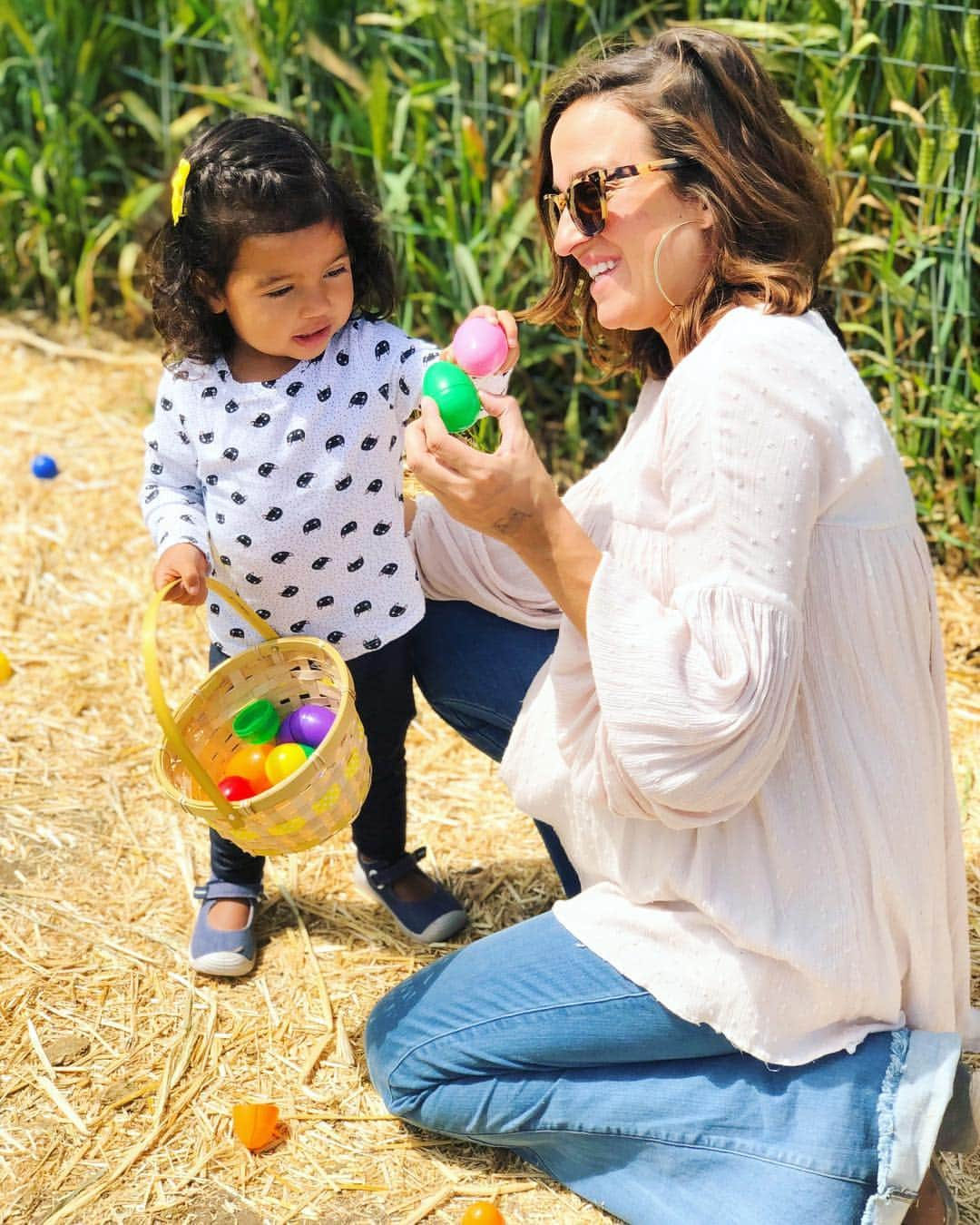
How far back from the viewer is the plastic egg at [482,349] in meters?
2.14

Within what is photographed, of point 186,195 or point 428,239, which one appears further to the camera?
point 428,239

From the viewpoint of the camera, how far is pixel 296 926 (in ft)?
8.73

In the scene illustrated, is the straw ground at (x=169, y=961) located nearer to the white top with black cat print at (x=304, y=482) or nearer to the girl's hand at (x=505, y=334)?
the white top with black cat print at (x=304, y=482)

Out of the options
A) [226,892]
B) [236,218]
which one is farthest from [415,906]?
[236,218]

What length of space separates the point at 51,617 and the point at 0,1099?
164 cm

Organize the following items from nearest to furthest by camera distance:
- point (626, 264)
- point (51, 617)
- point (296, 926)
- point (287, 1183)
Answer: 1. point (626, 264)
2. point (287, 1183)
3. point (296, 926)
4. point (51, 617)

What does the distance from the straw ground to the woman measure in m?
0.21

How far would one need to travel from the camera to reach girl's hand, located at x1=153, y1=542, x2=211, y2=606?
6.94 feet

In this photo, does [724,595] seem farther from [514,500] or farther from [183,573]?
[183,573]

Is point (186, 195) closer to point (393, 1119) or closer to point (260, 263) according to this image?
point (260, 263)

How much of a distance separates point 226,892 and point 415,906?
343 mm

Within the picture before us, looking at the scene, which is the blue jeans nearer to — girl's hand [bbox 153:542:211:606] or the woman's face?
girl's hand [bbox 153:542:211:606]

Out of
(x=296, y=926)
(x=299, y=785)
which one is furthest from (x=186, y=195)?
(x=296, y=926)

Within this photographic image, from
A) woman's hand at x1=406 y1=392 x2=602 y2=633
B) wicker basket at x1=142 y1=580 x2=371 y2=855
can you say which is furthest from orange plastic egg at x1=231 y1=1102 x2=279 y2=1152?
woman's hand at x1=406 y1=392 x2=602 y2=633
